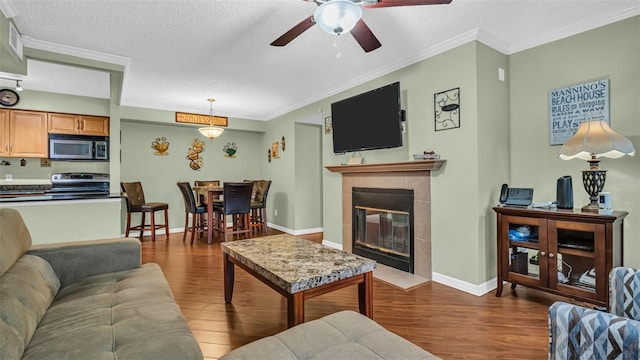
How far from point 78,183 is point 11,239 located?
3914 mm

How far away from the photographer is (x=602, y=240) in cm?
209

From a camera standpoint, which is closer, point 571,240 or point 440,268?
point 571,240

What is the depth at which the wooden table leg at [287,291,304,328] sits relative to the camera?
1.60m

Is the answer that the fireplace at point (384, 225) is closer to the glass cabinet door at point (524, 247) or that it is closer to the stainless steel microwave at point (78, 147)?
the glass cabinet door at point (524, 247)

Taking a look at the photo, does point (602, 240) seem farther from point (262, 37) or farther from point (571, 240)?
point (262, 37)

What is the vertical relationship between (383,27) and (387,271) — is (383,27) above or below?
above

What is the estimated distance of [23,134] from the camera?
14.5 feet

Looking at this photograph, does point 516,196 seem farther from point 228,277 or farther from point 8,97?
point 8,97

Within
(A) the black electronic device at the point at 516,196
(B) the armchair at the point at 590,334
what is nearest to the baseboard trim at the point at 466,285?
(A) the black electronic device at the point at 516,196

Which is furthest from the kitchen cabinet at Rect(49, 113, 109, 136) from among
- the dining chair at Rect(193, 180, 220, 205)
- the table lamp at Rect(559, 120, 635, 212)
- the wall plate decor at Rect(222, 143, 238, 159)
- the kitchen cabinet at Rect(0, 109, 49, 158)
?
the table lamp at Rect(559, 120, 635, 212)

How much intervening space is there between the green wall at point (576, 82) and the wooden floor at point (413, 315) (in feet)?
→ 3.22

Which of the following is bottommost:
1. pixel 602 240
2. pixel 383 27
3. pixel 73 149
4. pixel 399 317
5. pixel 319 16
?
pixel 399 317

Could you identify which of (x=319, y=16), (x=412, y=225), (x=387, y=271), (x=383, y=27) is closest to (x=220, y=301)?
(x=387, y=271)

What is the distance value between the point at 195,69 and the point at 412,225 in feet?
10.3
